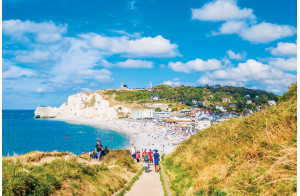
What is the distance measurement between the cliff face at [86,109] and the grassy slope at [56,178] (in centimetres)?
12901

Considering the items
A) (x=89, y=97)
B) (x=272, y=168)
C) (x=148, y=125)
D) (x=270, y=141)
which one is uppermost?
(x=89, y=97)

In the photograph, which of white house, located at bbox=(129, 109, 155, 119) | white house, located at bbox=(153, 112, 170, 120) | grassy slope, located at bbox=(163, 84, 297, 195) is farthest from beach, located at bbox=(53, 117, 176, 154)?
grassy slope, located at bbox=(163, 84, 297, 195)

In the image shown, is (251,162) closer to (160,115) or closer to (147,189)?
(147,189)

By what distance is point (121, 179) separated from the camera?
1055 cm

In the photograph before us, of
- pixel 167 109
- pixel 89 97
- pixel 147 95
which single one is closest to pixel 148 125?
pixel 167 109

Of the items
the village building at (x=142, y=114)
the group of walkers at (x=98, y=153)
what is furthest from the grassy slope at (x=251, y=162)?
the village building at (x=142, y=114)

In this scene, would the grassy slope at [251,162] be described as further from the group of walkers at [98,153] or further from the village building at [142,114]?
the village building at [142,114]

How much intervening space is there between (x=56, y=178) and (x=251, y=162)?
6181mm

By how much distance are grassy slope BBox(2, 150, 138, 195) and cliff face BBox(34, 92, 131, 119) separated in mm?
129014

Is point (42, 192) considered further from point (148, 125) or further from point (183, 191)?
point (148, 125)

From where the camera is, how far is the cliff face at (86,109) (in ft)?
464

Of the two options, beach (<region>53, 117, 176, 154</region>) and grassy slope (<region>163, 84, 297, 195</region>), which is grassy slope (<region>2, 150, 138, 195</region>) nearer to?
grassy slope (<region>163, 84, 297, 195</region>)

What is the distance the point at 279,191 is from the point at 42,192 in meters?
6.06

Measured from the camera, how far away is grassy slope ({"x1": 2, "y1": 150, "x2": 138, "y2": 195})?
5.72 metres
